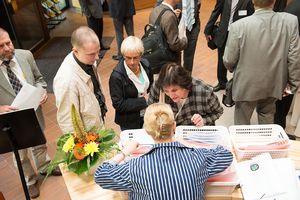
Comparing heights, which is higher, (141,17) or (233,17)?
(233,17)

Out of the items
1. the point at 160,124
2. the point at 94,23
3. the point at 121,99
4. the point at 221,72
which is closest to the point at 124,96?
the point at 121,99

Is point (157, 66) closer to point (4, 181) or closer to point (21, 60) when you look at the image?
point (21, 60)

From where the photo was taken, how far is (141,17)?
284 inches

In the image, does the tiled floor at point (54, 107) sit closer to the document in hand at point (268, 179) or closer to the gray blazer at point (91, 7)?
the gray blazer at point (91, 7)

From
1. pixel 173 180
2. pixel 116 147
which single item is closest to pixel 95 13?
pixel 116 147

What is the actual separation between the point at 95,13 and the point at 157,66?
93.0 inches

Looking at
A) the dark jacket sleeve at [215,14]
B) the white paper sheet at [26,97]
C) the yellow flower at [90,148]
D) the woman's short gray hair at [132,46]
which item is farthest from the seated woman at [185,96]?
the dark jacket sleeve at [215,14]

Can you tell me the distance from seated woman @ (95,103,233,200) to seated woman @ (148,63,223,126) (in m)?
0.52

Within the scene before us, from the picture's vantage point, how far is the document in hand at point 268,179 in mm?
1674

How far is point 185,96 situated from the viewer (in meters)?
2.26

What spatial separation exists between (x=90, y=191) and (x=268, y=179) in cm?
100

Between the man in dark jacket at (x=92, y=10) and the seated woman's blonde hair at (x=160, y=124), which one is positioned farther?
the man in dark jacket at (x=92, y=10)

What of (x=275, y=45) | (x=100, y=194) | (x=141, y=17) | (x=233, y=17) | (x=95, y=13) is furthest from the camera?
(x=141, y=17)

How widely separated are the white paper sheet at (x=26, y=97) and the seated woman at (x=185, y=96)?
904mm
